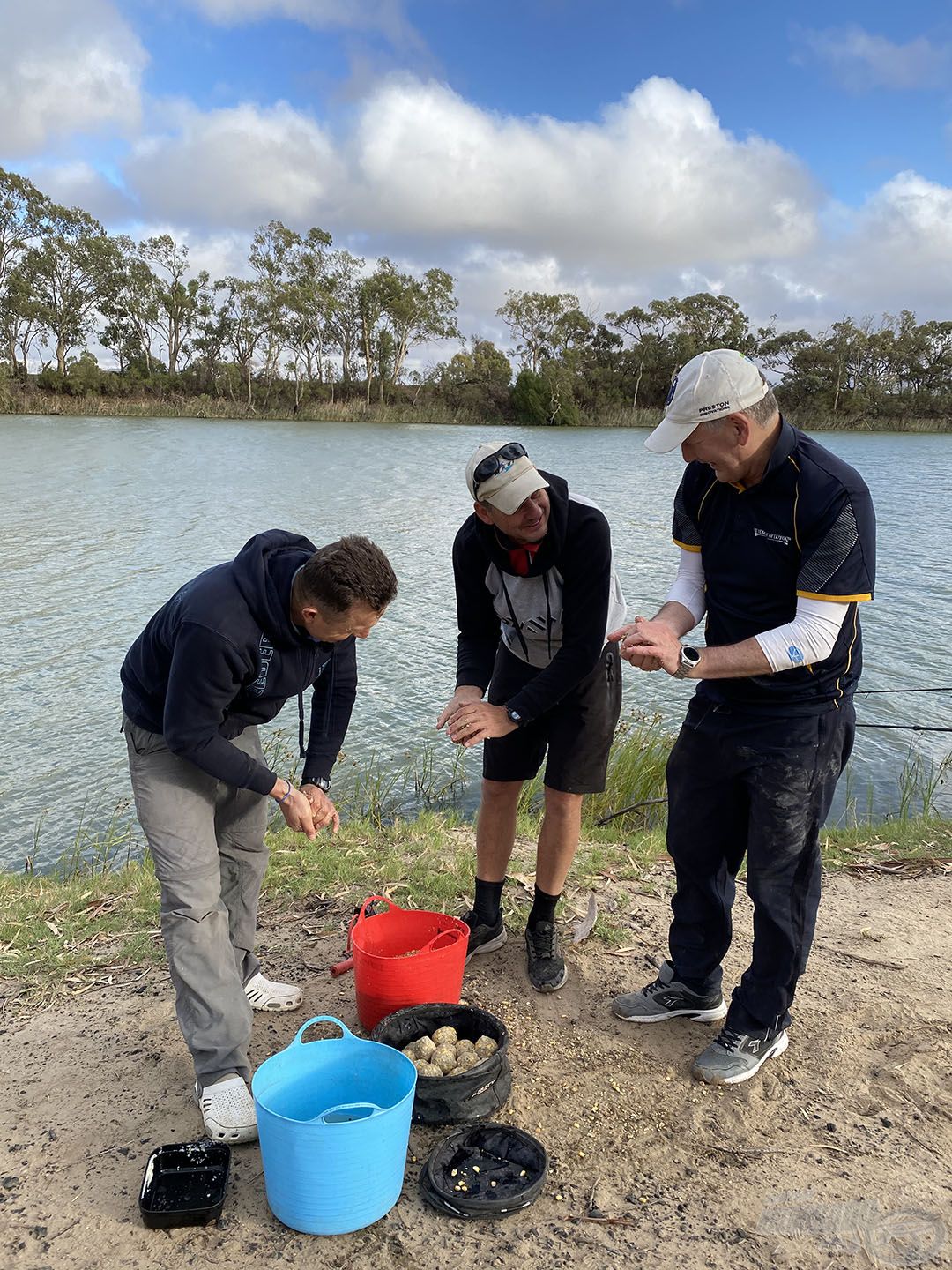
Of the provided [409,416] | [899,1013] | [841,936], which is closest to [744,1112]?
[899,1013]

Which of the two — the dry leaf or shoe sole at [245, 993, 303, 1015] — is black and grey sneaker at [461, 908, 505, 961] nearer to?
the dry leaf

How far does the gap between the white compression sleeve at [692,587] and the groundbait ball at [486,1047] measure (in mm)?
1592

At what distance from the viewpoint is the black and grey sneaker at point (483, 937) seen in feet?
12.5

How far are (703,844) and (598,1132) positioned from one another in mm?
981

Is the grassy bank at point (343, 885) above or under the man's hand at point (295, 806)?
under

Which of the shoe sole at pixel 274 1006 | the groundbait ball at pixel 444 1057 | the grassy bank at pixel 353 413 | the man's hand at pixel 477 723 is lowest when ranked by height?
the shoe sole at pixel 274 1006

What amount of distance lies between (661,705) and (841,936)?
4.64 metres

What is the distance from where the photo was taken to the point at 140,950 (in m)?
3.86

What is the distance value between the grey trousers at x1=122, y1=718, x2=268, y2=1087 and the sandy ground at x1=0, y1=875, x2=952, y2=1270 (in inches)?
11.9

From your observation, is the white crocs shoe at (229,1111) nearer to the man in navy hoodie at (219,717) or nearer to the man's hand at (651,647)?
the man in navy hoodie at (219,717)

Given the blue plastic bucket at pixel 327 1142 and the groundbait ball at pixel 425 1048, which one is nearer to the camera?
the blue plastic bucket at pixel 327 1142

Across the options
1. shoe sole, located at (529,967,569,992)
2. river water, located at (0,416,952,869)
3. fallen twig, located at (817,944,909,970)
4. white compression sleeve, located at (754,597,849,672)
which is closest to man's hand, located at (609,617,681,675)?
white compression sleeve, located at (754,597,849,672)

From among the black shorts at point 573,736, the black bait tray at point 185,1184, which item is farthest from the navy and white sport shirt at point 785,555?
the black bait tray at point 185,1184

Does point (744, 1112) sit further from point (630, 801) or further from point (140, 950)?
point (630, 801)
